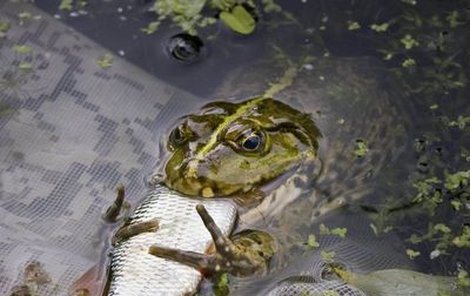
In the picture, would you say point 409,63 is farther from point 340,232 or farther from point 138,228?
point 138,228

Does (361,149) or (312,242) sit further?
(361,149)

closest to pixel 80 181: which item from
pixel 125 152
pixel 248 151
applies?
pixel 125 152

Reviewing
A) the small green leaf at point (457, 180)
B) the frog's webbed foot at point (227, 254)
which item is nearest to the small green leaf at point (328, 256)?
the frog's webbed foot at point (227, 254)

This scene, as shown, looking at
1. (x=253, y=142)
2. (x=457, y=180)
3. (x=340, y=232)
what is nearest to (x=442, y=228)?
(x=457, y=180)

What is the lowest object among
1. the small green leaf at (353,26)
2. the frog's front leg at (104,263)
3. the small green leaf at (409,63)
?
the frog's front leg at (104,263)

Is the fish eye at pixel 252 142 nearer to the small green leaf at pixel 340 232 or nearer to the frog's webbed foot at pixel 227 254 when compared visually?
the frog's webbed foot at pixel 227 254

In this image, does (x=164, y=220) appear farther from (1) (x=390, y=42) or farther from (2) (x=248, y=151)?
(1) (x=390, y=42)

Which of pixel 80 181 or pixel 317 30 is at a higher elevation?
pixel 317 30
